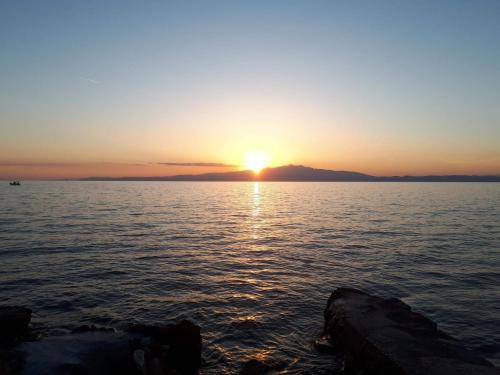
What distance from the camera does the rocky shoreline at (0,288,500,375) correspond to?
9945 mm

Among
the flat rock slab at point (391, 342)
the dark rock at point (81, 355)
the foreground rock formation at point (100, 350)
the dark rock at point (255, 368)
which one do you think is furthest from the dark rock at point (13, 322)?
the flat rock slab at point (391, 342)

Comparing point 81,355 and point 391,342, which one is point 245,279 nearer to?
point 391,342

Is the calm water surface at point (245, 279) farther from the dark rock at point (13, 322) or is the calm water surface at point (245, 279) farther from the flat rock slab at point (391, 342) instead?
the dark rock at point (13, 322)

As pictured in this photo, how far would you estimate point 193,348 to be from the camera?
12.3 meters

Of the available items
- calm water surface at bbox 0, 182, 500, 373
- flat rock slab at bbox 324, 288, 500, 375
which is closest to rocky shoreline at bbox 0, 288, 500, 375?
flat rock slab at bbox 324, 288, 500, 375

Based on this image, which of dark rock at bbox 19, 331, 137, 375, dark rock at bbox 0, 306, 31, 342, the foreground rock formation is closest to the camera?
dark rock at bbox 19, 331, 137, 375

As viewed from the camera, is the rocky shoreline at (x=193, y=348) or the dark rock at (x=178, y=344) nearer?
the rocky shoreline at (x=193, y=348)

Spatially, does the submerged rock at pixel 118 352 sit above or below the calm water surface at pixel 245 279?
above

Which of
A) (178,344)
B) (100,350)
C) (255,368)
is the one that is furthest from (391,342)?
(100,350)

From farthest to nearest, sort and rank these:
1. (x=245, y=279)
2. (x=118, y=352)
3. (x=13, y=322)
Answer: (x=245, y=279), (x=13, y=322), (x=118, y=352)

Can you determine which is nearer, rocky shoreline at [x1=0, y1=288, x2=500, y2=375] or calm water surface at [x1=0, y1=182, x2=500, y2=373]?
rocky shoreline at [x1=0, y1=288, x2=500, y2=375]

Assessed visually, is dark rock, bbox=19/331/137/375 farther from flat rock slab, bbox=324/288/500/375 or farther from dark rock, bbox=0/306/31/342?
flat rock slab, bbox=324/288/500/375

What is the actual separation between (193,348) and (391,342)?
7062mm

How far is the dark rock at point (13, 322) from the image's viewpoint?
12.9m
